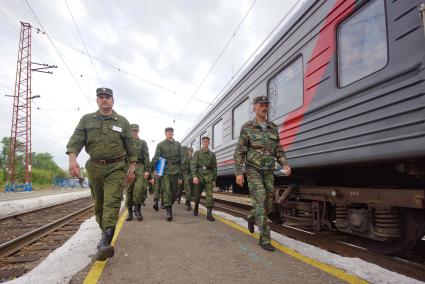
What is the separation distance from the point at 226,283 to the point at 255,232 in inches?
102

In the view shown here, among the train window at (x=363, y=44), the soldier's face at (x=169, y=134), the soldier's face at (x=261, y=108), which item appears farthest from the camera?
the soldier's face at (x=169, y=134)

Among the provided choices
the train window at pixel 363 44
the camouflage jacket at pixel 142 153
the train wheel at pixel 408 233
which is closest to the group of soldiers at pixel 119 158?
the train window at pixel 363 44

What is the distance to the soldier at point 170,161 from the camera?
7211 mm

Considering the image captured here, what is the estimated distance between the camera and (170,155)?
24.4 feet

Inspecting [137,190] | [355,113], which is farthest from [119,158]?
[137,190]

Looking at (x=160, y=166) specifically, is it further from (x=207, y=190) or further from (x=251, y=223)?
(x=251, y=223)

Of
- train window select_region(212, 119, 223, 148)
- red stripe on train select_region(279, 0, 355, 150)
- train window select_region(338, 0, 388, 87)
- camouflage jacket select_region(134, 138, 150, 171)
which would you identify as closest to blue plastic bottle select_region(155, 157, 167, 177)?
camouflage jacket select_region(134, 138, 150, 171)

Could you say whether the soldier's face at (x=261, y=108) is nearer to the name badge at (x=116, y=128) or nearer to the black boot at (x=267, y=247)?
the black boot at (x=267, y=247)

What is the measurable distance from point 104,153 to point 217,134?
5.97m

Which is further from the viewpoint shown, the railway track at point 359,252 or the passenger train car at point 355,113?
the railway track at point 359,252

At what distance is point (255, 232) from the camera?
211 inches

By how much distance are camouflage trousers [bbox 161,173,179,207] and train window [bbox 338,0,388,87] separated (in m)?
4.23

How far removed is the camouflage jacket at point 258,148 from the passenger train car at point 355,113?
1.35 ft

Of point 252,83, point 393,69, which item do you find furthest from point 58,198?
point 393,69
